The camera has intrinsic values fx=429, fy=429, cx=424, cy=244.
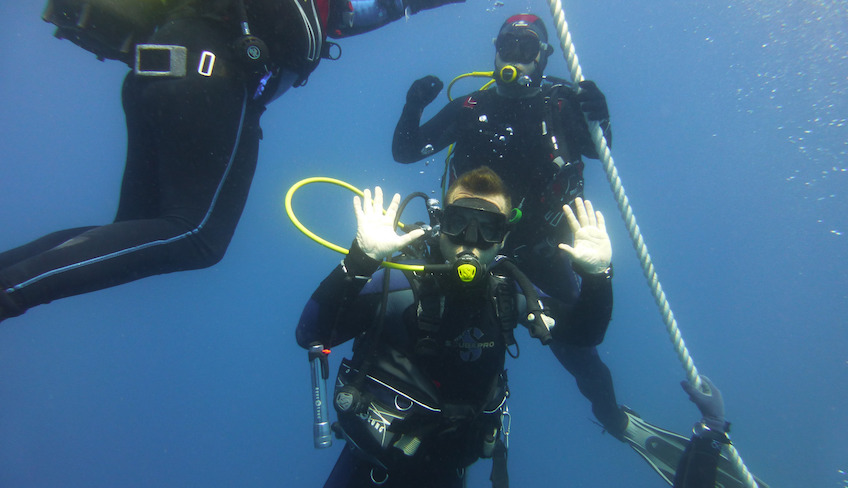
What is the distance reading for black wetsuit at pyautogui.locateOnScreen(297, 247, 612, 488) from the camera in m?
2.79

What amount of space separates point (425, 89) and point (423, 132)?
526 mm

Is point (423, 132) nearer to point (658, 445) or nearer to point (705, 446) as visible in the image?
Result: point (705, 446)

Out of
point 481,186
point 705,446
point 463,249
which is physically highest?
point 481,186

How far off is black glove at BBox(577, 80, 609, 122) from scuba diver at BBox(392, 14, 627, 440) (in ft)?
0.06

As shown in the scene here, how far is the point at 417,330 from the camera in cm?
290

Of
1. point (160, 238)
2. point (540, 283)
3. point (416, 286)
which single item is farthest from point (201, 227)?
point (540, 283)

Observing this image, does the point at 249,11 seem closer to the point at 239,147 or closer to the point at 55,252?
the point at 239,147

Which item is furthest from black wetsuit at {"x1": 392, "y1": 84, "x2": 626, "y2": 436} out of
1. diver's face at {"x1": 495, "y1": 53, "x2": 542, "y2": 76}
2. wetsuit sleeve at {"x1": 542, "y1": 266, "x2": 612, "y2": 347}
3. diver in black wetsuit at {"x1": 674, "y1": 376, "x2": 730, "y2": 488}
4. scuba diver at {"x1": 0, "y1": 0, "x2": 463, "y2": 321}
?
scuba diver at {"x1": 0, "y1": 0, "x2": 463, "y2": 321}

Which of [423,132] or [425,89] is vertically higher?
[425,89]

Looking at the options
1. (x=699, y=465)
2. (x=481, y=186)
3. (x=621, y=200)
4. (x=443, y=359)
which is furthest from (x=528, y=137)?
(x=699, y=465)

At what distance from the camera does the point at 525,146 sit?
4258mm

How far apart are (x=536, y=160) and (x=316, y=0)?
96.3 inches

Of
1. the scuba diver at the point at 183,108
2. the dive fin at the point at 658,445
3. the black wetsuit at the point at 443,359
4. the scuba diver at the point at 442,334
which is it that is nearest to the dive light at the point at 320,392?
the scuba diver at the point at 442,334

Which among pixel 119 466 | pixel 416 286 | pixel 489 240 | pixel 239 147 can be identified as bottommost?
pixel 119 466
